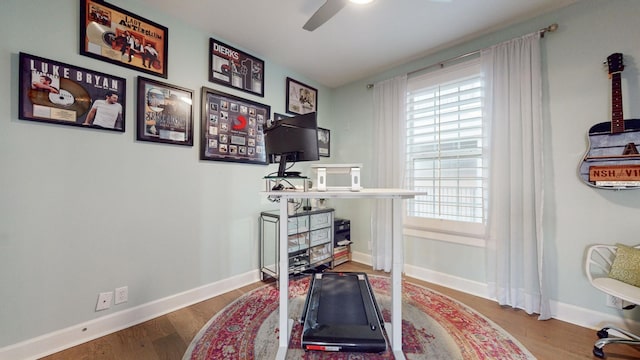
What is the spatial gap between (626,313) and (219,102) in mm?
3662

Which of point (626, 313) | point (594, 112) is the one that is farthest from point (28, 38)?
point (626, 313)

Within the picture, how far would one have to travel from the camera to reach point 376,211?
3.07 meters

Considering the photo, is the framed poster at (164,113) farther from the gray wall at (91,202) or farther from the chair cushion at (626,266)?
the chair cushion at (626,266)

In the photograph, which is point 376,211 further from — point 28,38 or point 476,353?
point 28,38

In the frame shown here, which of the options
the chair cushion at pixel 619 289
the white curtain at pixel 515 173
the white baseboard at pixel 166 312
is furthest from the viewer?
the white curtain at pixel 515 173

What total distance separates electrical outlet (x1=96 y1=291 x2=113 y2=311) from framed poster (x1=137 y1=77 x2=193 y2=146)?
46.1 inches

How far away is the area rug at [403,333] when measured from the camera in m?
1.54

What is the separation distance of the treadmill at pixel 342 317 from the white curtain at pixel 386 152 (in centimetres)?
89

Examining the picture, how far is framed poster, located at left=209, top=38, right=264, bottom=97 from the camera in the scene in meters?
2.35

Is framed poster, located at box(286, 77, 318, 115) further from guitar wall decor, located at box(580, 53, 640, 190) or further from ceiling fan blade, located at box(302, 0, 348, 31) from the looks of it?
guitar wall decor, located at box(580, 53, 640, 190)

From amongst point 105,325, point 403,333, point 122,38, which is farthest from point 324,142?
point 105,325

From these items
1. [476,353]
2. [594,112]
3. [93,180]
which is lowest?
[476,353]

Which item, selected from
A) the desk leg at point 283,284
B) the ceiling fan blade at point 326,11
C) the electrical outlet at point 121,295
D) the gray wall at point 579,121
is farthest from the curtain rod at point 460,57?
the electrical outlet at point 121,295

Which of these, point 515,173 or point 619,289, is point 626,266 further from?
point 515,173
